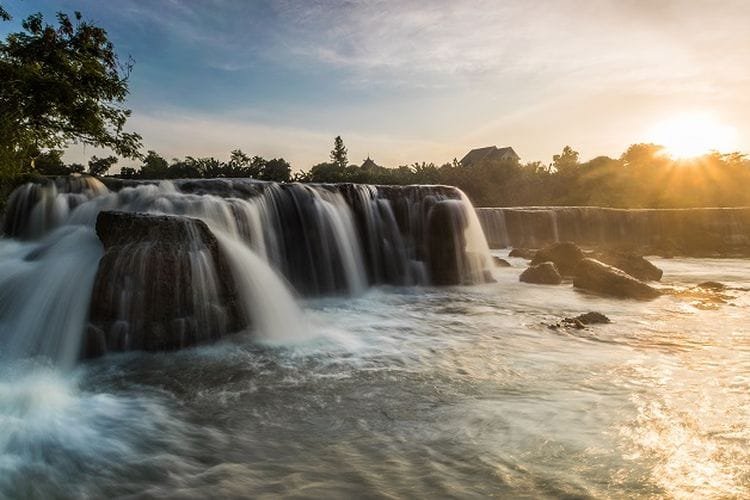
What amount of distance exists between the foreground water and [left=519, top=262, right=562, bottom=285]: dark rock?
6569mm

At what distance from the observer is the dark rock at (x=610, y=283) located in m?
11.4

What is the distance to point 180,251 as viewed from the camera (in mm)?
6871

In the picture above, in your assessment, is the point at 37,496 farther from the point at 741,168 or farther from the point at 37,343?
the point at 741,168

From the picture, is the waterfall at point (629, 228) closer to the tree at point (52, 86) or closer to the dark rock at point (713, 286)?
the dark rock at point (713, 286)

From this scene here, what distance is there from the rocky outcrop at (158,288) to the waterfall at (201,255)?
18 millimetres

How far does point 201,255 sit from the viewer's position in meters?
7.13

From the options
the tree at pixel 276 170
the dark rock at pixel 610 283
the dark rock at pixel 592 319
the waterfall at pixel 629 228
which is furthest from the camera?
the tree at pixel 276 170

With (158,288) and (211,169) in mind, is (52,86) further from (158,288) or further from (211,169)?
(211,169)

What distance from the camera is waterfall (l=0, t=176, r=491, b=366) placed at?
6199mm

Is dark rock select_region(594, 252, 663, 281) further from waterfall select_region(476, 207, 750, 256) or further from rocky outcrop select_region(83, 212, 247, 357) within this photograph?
rocky outcrop select_region(83, 212, 247, 357)

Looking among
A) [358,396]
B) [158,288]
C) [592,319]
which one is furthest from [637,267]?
[158,288]

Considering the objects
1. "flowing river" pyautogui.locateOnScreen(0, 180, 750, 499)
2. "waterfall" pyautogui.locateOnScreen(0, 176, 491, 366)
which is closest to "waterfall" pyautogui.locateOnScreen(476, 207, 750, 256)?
"waterfall" pyautogui.locateOnScreen(0, 176, 491, 366)

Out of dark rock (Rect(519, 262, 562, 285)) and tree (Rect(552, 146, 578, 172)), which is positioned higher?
tree (Rect(552, 146, 578, 172))

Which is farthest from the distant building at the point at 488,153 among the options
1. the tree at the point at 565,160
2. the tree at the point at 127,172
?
the tree at the point at 127,172
